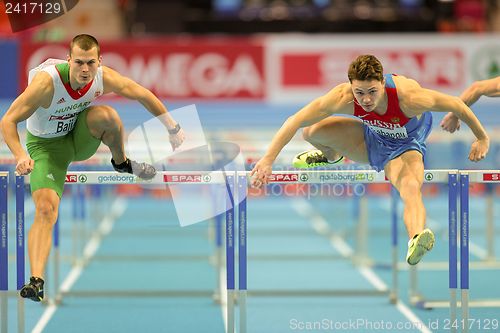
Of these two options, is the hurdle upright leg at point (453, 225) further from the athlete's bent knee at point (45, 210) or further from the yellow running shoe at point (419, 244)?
the athlete's bent knee at point (45, 210)

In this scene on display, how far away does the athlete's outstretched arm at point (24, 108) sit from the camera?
5984 mm

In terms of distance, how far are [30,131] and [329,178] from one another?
7.09 feet

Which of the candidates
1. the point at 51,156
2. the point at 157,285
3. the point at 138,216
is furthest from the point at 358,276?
the point at 138,216

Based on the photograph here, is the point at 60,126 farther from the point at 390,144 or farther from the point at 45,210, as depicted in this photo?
the point at 390,144

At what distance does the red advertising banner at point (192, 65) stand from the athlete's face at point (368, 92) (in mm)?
9390

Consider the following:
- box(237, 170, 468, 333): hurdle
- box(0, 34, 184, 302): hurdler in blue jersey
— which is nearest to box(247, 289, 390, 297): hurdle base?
box(237, 170, 468, 333): hurdle

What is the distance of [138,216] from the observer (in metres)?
14.3

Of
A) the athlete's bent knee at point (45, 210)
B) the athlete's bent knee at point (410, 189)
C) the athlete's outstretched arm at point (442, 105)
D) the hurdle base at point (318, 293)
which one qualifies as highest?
the athlete's outstretched arm at point (442, 105)

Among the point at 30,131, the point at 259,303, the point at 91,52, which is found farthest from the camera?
the point at 259,303

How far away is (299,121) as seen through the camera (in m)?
6.28

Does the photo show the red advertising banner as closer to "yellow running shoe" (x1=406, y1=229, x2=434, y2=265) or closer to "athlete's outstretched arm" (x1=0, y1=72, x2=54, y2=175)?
"athlete's outstretched arm" (x1=0, y1=72, x2=54, y2=175)

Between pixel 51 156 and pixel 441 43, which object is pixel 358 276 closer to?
pixel 51 156

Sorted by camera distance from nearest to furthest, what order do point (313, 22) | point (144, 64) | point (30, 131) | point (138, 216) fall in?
point (30, 131) → point (138, 216) → point (144, 64) → point (313, 22)

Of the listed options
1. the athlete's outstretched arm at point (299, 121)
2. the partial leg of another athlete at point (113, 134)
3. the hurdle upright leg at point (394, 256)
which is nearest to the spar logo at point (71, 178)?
the partial leg of another athlete at point (113, 134)
